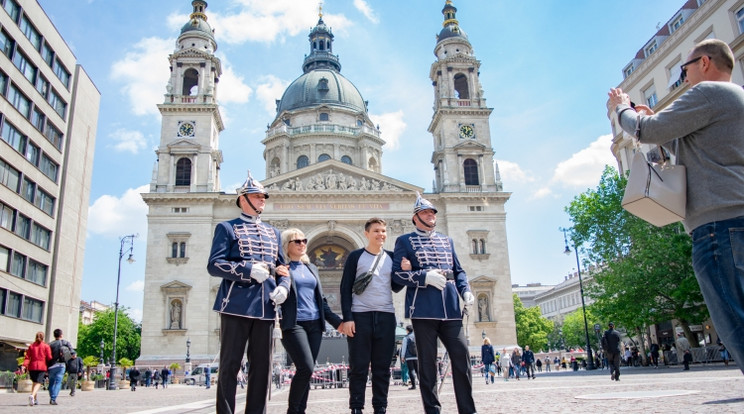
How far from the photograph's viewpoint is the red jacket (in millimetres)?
12789

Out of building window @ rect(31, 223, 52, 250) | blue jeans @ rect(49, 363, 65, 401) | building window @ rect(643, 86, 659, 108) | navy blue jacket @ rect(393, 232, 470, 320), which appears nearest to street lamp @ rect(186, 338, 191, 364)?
building window @ rect(31, 223, 52, 250)

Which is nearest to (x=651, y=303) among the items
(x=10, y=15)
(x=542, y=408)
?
(x=542, y=408)

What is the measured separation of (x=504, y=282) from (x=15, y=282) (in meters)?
30.7

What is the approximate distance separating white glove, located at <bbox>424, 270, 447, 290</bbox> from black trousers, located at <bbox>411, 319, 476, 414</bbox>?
38 cm

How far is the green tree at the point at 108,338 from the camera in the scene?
224 ft

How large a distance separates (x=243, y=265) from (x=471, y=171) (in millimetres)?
41943

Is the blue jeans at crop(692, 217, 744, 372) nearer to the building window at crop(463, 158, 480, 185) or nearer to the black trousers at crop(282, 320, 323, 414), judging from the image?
the black trousers at crop(282, 320, 323, 414)

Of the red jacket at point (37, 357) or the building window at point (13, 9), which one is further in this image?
the building window at point (13, 9)

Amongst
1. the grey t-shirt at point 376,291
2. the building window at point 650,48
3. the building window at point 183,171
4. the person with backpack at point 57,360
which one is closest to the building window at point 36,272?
the building window at point 183,171

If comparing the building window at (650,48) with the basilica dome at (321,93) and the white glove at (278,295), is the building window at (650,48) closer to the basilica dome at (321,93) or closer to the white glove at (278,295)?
the basilica dome at (321,93)

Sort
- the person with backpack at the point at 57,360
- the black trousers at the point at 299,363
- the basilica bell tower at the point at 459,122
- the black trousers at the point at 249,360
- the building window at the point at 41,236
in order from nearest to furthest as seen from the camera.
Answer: the black trousers at the point at 249,360
the black trousers at the point at 299,363
the person with backpack at the point at 57,360
the building window at the point at 41,236
the basilica bell tower at the point at 459,122

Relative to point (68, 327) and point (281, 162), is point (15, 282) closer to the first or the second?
point (68, 327)

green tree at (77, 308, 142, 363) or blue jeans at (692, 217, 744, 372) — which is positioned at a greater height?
green tree at (77, 308, 142, 363)

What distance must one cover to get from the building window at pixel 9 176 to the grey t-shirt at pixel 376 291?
28.2m
